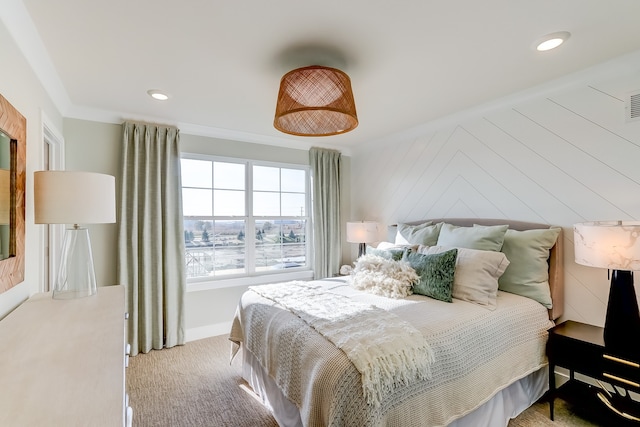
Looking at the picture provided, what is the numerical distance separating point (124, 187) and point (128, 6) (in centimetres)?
193

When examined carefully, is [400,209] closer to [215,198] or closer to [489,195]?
[489,195]

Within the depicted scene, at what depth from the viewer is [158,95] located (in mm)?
2586

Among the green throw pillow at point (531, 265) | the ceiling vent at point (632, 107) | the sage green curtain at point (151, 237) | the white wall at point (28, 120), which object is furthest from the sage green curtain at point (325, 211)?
the ceiling vent at point (632, 107)

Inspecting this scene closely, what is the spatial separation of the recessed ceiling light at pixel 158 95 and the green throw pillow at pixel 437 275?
2.58 metres

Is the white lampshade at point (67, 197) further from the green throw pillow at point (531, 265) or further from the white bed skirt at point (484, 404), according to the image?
the green throw pillow at point (531, 265)

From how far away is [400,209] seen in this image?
12.2 ft

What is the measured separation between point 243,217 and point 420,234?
215 centimetres

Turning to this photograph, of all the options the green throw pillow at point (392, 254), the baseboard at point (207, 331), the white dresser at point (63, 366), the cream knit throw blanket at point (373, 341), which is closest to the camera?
the white dresser at point (63, 366)

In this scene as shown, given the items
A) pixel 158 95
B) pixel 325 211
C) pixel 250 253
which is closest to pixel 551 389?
pixel 325 211

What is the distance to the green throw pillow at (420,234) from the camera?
2896 mm

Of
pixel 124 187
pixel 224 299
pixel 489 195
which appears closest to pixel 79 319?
pixel 124 187

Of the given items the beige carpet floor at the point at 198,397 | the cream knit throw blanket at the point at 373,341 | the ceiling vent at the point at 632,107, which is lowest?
the beige carpet floor at the point at 198,397

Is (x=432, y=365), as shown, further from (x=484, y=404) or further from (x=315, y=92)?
(x=315, y=92)

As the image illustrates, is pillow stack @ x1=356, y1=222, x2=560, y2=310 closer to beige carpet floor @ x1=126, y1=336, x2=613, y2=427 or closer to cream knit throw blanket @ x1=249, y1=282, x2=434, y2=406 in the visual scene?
cream knit throw blanket @ x1=249, y1=282, x2=434, y2=406
